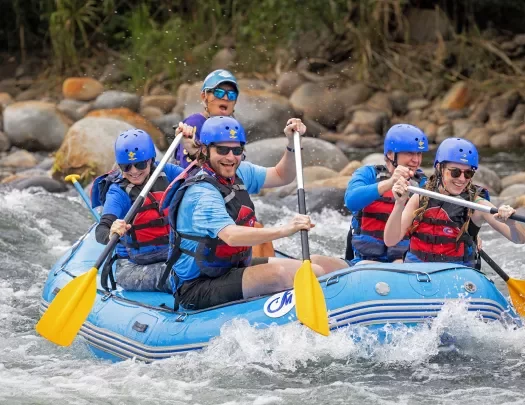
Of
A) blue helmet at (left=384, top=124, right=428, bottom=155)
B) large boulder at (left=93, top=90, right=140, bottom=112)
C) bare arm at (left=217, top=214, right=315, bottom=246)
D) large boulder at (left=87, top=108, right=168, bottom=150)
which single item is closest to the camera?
bare arm at (left=217, top=214, right=315, bottom=246)

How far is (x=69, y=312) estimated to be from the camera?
576 cm

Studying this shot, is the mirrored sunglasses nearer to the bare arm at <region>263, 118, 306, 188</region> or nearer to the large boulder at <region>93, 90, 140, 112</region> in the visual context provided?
the bare arm at <region>263, 118, 306, 188</region>

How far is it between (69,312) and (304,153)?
7191 millimetres

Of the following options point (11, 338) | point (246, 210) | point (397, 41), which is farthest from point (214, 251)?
point (397, 41)

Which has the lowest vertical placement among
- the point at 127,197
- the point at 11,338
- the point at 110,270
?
the point at 11,338

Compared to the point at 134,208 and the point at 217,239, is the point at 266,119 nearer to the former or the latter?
the point at 134,208

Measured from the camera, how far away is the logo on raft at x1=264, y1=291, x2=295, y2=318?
18.0ft

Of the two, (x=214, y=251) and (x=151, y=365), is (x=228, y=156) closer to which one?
(x=214, y=251)

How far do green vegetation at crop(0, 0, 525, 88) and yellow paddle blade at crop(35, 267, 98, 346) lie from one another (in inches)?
473

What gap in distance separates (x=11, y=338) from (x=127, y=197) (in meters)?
1.28

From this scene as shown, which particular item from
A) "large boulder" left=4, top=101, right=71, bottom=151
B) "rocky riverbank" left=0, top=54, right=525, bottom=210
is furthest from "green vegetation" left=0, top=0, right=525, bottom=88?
"large boulder" left=4, top=101, right=71, bottom=151

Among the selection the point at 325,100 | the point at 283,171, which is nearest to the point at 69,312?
the point at 283,171

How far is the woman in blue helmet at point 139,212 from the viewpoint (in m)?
6.45

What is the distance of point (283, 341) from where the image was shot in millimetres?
5512
